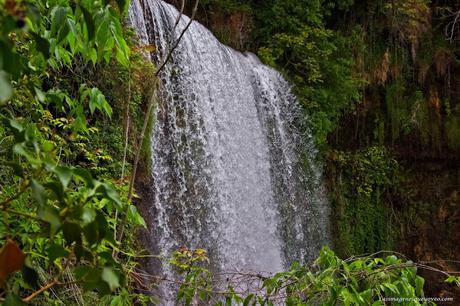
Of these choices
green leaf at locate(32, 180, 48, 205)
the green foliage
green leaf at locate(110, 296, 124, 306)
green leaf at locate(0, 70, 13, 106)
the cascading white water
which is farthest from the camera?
the green foliage

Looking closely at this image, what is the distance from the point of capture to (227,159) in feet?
20.6

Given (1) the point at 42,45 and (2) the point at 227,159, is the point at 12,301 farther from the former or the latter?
(2) the point at 227,159

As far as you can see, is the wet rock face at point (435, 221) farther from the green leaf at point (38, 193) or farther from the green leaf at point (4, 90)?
the green leaf at point (4, 90)

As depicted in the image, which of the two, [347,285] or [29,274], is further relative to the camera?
[347,285]

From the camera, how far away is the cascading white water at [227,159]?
17.7ft

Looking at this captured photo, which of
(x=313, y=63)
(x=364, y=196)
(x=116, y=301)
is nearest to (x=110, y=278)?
(x=116, y=301)

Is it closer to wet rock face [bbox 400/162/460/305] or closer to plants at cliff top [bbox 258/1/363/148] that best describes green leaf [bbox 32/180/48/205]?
plants at cliff top [bbox 258/1/363/148]

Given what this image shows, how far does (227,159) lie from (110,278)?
214 inches

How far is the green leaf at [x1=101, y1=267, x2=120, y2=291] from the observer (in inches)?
31.9

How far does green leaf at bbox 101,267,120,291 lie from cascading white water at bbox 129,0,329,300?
13.4ft

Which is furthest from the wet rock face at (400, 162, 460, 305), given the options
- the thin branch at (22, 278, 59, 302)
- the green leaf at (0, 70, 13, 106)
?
the green leaf at (0, 70, 13, 106)

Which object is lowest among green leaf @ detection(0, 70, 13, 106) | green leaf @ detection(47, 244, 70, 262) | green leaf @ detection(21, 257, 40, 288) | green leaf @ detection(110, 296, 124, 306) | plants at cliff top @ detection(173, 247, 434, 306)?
green leaf @ detection(110, 296, 124, 306)

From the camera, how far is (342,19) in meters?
9.32

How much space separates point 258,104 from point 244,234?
1.99 meters
